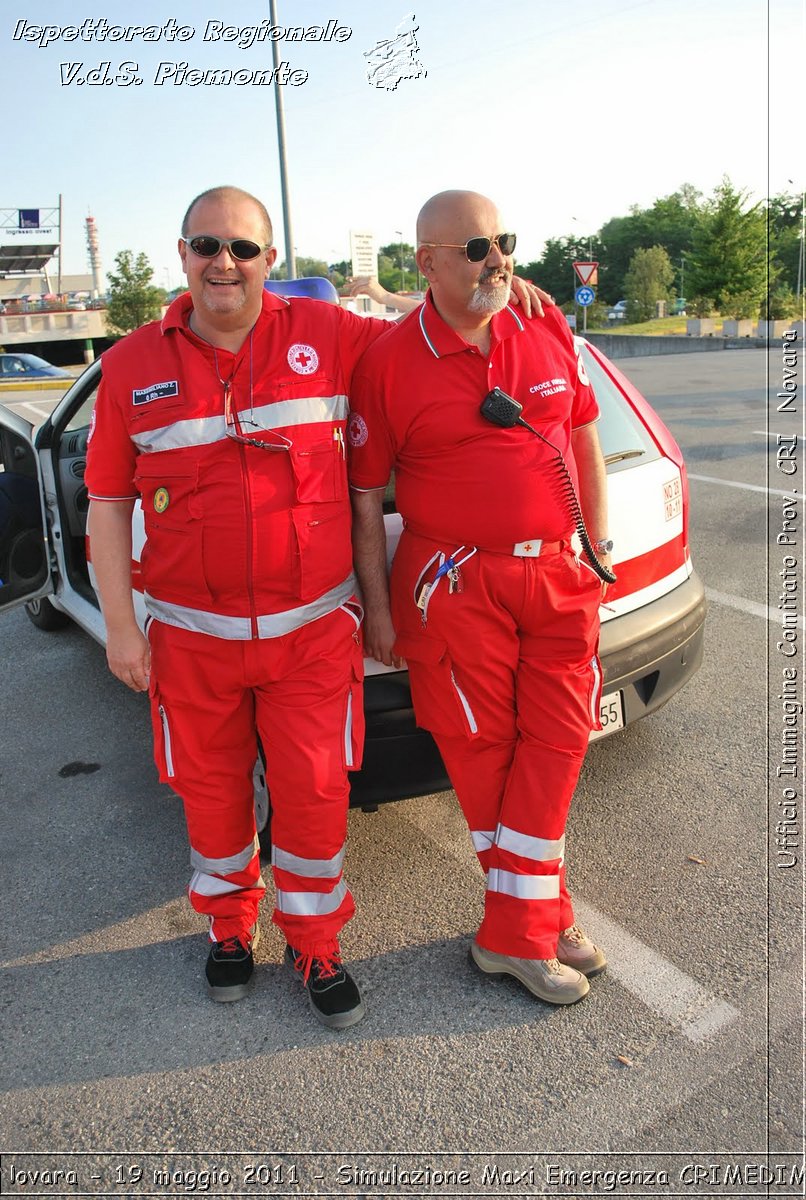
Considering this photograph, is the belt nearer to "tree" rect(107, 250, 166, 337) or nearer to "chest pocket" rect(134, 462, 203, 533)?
"chest pocket" rect(134, 462, 203, 533)

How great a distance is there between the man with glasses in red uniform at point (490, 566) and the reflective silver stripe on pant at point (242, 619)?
0.72 ft

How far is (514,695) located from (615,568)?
Result: 0.69 meters

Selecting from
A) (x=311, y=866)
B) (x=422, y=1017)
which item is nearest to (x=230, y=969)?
(x=311, y=866)

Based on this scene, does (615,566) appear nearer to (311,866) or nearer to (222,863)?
(311,866)

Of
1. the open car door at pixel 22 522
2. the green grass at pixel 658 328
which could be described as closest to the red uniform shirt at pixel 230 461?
the open car door at pixel 22 522

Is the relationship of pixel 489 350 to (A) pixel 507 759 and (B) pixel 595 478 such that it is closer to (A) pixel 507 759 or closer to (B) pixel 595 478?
(B) pixel 595 478

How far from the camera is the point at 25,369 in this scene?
24.3 metres

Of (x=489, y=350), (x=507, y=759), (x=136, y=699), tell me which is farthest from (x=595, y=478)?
(x=136, y=699)

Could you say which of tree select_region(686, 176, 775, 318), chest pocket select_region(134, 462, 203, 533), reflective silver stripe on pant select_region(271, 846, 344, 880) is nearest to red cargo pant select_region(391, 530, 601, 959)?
reflective silver stripe on pant select_region(271, 846, 344, 880)

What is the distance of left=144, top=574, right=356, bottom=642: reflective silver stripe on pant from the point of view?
2.44 metres

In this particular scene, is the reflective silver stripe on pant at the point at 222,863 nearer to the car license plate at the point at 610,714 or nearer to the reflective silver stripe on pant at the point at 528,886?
the reflective silver stripe on pant at the point at 528,886

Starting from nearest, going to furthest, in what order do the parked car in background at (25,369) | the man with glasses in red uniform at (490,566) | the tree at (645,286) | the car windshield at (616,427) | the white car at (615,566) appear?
the man with glasses in red uniform at (490,566)
the white car at (615,566)
the car windshield at (616,427)
the parked car in background at (25,369)
the tree at (645,286)

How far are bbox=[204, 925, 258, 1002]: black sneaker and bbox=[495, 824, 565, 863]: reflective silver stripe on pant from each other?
78 centimetres

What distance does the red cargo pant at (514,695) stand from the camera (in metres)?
2.47
